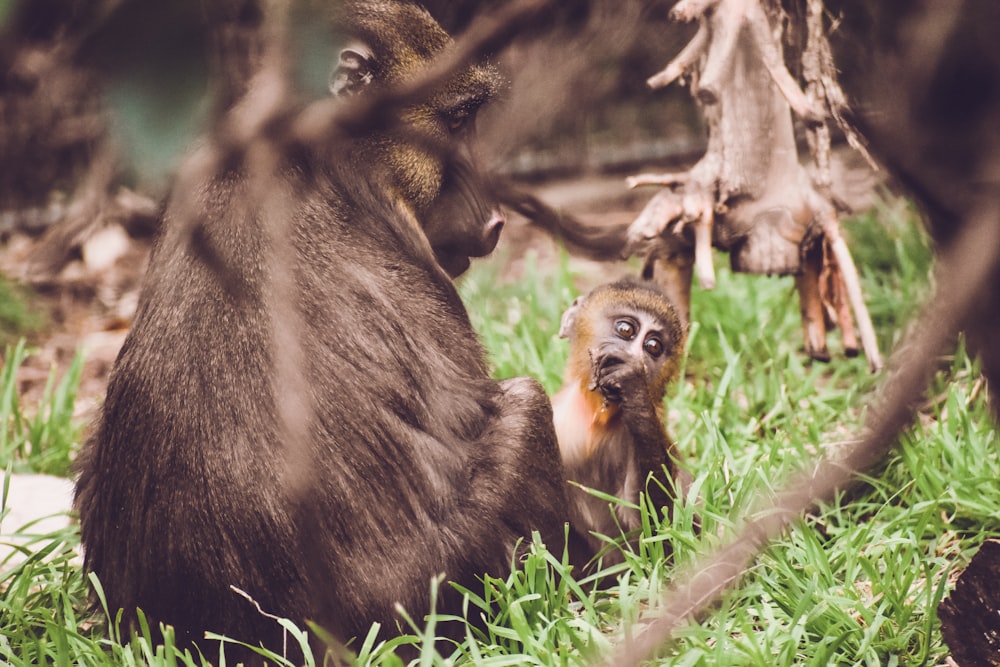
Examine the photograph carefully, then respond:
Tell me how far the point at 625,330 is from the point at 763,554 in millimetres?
922

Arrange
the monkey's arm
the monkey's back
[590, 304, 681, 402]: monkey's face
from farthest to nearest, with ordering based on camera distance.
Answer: [590, 304, 681, 402]: monkey's face → the monkey's arm → the monkey's back

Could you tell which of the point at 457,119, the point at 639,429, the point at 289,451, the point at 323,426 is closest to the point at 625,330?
the point at 639,429

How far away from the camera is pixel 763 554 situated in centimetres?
312

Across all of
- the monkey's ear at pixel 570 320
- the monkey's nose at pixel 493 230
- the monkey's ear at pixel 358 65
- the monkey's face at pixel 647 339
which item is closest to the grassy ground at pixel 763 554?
the monkey's face at pixel 647 339

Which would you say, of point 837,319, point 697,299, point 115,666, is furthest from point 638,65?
point 115,666

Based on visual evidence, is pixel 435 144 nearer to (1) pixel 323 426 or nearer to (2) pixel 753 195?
(1) pixel 323 426

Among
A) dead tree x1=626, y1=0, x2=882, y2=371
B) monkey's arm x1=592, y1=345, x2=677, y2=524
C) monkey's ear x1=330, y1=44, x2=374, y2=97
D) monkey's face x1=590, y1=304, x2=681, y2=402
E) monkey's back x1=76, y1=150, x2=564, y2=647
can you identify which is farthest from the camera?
dead tree x1=626, y1=0, x2=882, y2=371

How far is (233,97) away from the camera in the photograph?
52.9 inches

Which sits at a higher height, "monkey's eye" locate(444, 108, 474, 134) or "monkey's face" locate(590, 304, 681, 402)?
"monkey's eye" locate(444, 108, 474, 134)

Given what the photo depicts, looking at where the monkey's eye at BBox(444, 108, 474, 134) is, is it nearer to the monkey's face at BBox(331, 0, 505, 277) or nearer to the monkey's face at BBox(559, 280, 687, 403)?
the monkey's face at BBox(331, 0, 505, 277)

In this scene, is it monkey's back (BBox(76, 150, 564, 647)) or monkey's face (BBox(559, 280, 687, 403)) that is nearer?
monkey's back (BBox(76, 150, 564, 647))

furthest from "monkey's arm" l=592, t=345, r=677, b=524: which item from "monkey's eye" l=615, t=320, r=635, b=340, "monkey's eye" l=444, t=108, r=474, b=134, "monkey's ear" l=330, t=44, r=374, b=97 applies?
"monkey's ear" l=330, t=44, r=374, b=97

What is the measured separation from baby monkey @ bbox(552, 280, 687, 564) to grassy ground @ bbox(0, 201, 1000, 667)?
0.18 m

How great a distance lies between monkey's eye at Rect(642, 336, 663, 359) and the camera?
12.2 feet
